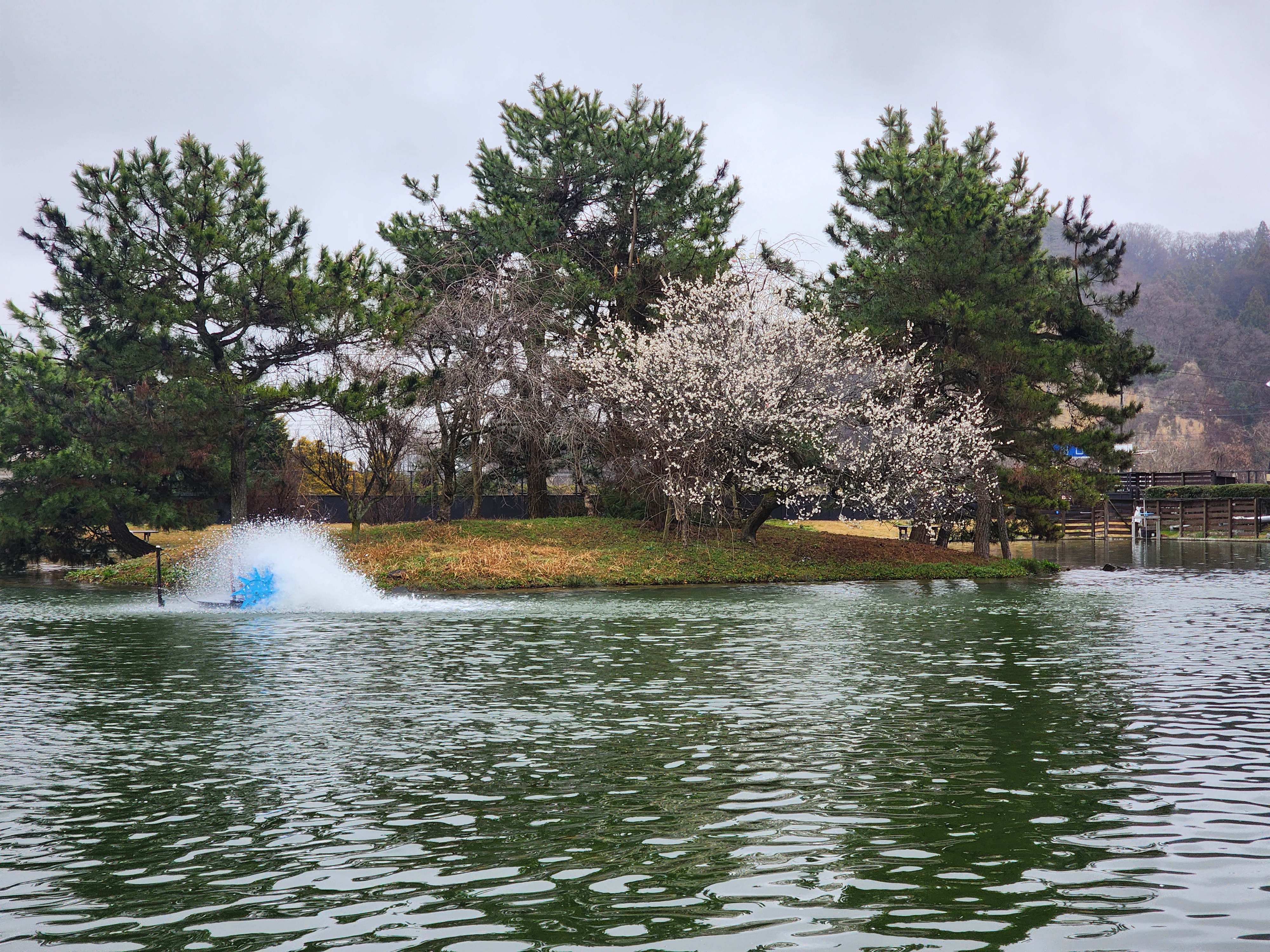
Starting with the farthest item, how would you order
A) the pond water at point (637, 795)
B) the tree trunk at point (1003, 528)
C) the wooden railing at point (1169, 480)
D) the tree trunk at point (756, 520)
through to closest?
1. the wooden railing at point (1169, 480)
2. the tree trunk at point (1003, 528)
3. the tree trunk at point (756, 520)
4. the pond water at point (637, 795)

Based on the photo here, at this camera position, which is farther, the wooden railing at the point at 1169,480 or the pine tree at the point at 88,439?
the wooden railing at the point at 1169,480

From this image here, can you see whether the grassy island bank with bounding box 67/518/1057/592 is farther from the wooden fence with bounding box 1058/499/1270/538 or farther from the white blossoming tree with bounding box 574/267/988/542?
the wooden fence with bounding box 1058/499/1270/538

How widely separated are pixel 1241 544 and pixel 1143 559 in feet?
61.6

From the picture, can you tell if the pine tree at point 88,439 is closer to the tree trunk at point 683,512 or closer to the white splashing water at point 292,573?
the white splashing water at point 292,573

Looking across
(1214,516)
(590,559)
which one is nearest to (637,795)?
(590,559)

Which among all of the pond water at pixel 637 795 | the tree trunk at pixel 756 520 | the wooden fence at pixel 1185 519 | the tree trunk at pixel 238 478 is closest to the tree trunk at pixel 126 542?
the tree trunk at pixel 238 478

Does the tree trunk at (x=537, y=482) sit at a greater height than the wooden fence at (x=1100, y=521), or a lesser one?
greater

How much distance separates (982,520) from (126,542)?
30.0 metres

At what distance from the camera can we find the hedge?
70688mm

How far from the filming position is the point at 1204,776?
380 inches

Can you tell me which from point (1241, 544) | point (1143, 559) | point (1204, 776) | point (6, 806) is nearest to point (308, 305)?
point (6, 806)

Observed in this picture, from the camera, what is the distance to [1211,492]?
74.1 metres

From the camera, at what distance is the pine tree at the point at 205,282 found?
35.5 meters

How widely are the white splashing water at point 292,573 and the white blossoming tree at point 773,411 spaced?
33.3 ft
